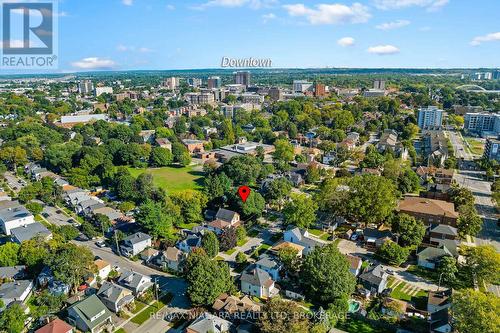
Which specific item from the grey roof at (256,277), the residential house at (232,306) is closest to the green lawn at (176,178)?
the grey roof at (256,277)

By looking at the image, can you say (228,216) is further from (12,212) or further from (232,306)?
(12,212)

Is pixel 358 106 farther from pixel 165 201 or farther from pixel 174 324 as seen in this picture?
pixel 174 324

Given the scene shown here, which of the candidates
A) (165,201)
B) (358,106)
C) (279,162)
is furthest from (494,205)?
(358,106)

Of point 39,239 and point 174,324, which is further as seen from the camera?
point 39,239

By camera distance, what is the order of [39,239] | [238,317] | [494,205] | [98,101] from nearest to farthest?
[238,317]
[39,239]
[494,205]
[98,101]

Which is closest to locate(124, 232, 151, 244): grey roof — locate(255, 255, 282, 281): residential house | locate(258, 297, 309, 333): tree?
locate(255, 255, 282, 281): residential house

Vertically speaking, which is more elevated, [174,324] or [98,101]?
[98,101]

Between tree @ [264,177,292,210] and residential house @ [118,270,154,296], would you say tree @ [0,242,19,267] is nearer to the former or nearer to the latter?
residential house @ [118,270,154,296]

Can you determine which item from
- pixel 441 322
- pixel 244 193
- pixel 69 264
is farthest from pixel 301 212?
pixel 69 264
